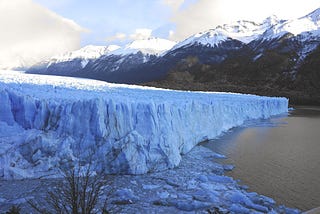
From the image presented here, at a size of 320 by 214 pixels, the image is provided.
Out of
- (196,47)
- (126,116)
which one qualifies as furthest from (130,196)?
(196,47)

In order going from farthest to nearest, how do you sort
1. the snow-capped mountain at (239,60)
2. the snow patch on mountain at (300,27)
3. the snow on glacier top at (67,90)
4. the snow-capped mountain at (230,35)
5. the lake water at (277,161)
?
the snow-capped mountain at (230,35), the snow patch on mountain at (300,27), the snow-capped mountain at (239,60), the snow on glacier top at (67,90), the lake water at (277,161)

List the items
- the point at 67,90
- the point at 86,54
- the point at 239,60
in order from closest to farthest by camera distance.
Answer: the point at 67,90 → the point at 239,60 → the point at 86,54

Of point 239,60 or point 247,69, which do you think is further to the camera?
point 239,60

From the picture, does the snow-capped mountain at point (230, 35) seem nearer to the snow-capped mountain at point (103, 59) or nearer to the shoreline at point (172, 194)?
the snow-capped mountain at point (103, 59)

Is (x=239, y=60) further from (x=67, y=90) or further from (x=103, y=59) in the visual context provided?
(x=103, y=59)

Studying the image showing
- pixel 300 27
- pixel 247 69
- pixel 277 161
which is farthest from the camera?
pixel 300 27

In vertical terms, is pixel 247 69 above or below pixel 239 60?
below

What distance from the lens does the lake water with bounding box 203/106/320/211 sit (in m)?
6.93

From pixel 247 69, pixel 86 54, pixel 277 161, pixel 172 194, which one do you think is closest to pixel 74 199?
pixel 172 194

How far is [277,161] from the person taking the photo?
9656 millimetres

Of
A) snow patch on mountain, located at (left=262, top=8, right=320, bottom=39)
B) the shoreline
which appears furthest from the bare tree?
snow patch on mountain, located at (left=262, top=8, right=320, bottom=39)

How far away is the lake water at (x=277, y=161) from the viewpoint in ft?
22.7

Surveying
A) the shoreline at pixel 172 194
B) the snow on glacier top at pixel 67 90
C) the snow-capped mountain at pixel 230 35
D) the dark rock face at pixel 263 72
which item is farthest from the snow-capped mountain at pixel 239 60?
the shoreline at pixel 172 194

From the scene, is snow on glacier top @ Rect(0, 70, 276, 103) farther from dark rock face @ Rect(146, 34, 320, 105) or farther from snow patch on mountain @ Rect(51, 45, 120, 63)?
snow patch on mountain @ Rect(51, 45, 120, 63)
